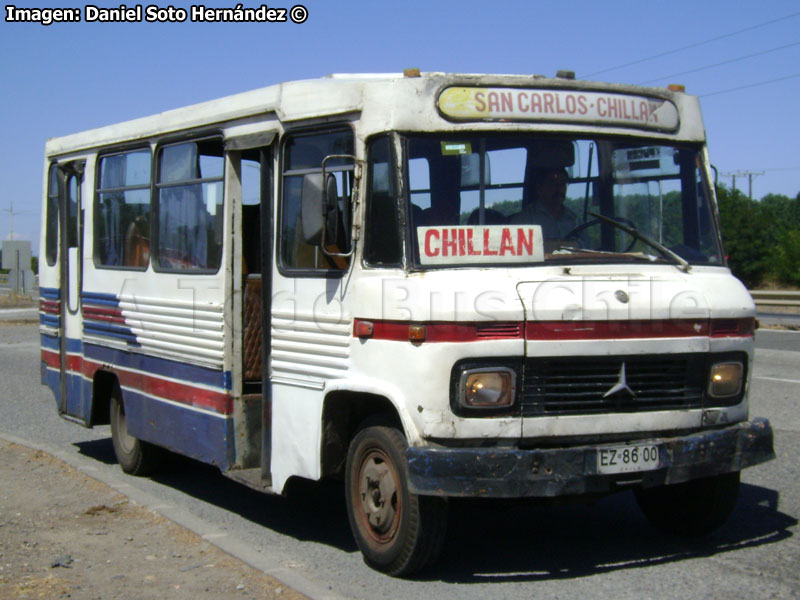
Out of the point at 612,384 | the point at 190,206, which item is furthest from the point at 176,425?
the point at 612,384

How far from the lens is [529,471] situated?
535 cm

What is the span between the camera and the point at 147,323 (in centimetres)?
839

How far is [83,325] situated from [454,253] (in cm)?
500

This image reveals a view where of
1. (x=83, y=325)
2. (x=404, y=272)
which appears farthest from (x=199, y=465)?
(x=404, y=272)

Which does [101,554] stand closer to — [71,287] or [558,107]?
[558,107]

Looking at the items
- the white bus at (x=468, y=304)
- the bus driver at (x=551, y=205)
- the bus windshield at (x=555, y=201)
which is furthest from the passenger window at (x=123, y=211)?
the bus driver at (x=551, y=205)

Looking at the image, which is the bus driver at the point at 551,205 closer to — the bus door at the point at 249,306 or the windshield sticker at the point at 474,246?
the windshield sticker at the point at 474,246

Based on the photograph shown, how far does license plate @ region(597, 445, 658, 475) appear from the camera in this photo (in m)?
5.50

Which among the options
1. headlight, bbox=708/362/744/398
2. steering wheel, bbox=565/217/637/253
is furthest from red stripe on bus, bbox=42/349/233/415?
headlight, bbox=708/362/744/398

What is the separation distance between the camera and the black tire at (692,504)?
633cm

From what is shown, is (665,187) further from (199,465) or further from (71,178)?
(71,178)

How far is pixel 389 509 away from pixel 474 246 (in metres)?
1.47

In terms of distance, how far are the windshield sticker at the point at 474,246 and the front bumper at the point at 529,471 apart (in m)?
1.02

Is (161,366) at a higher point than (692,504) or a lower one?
higher
